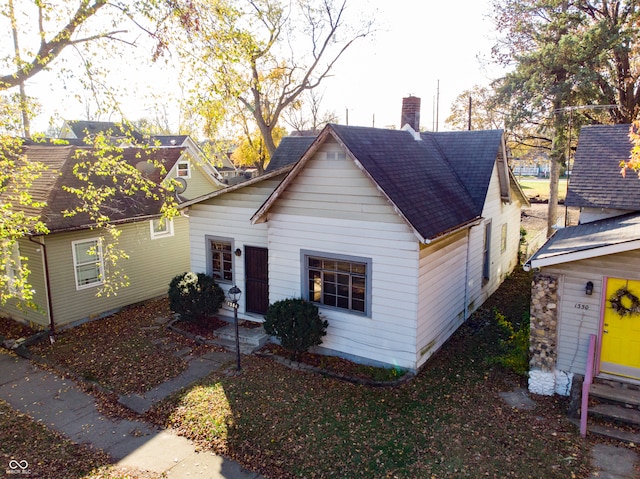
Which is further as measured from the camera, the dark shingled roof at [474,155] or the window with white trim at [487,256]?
the window with white trim at [487,256]

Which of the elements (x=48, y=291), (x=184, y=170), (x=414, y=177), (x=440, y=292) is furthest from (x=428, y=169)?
(x=184, y=170)

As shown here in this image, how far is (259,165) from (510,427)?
96.5ft

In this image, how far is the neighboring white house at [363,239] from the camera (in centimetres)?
918

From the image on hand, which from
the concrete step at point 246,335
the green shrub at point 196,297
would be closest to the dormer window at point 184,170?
the green shrub at point 196,297

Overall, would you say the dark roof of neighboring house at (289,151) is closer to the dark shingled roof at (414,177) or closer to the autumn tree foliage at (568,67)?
the dark shingled roof at (414,177)

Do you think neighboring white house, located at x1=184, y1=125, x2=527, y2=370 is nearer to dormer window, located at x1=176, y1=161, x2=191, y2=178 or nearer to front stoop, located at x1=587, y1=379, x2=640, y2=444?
front stoop, located at x1=587, y1=379, x2=640, y2=444

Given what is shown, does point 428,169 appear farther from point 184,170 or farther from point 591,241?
point 184,170

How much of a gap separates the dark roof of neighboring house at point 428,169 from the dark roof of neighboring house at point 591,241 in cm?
199

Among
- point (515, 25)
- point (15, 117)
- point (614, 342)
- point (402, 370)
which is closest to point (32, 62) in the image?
point (15, 117)

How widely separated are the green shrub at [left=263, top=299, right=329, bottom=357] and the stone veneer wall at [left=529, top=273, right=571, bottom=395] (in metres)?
4.30

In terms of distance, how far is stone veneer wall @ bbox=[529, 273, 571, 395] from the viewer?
8.39 meters

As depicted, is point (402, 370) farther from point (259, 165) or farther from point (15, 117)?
point (259, 165)

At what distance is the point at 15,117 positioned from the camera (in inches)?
354

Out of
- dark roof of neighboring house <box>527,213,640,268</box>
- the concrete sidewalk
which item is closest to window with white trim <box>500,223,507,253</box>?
dark roof of neighboring house <box>527,213,640,268</box>
